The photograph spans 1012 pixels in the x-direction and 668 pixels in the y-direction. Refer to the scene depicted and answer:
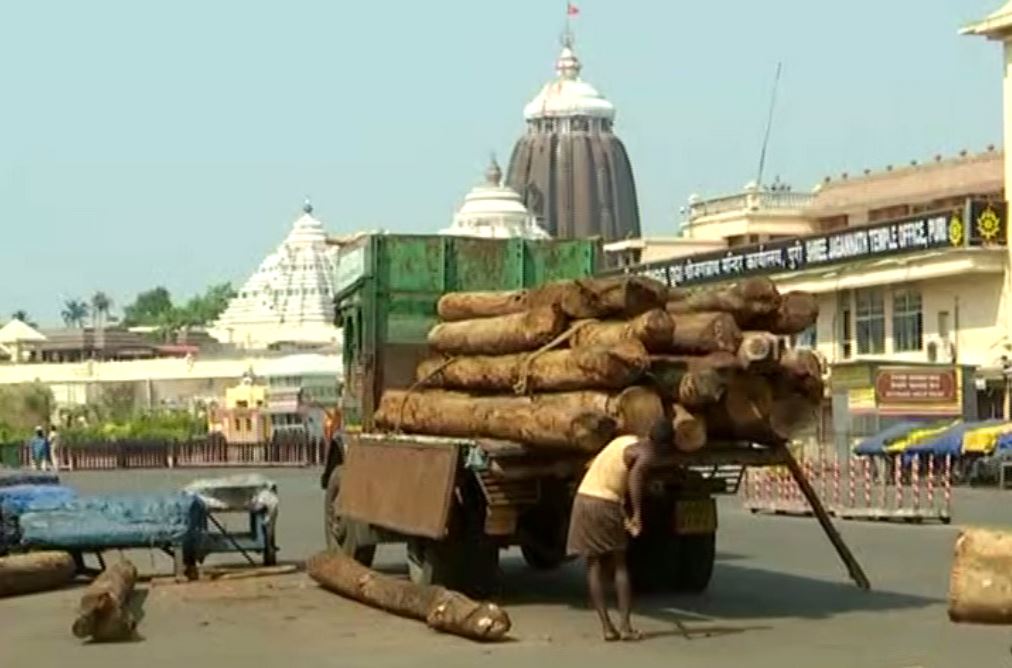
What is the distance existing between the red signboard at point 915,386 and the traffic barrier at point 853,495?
832 centimetres

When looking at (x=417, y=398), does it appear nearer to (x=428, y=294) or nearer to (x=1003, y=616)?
(x=428, y=294)

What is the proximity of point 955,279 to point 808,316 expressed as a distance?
4291cm

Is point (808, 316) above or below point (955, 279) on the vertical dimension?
below

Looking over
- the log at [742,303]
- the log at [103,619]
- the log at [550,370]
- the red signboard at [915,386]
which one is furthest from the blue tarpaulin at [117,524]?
the red signboard at [915,386]

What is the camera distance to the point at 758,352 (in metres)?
15.4

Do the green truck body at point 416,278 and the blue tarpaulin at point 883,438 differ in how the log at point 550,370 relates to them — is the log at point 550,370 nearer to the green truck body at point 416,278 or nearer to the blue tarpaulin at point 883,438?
the green truck body at point 416,278

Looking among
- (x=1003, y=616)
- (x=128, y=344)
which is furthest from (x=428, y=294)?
(x=128, y=344)

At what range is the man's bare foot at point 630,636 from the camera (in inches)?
587

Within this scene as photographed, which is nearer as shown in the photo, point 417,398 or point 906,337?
point 417,398

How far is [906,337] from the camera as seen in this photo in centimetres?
6056

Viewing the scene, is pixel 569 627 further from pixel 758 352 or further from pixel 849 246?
pixel 849 246

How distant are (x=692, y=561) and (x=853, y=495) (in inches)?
679

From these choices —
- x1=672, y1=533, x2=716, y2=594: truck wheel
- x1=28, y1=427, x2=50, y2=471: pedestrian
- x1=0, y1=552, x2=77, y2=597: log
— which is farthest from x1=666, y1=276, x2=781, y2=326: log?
x1=28, y1=427, x2=50, y2=471: pedestrian

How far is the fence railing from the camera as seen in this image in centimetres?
7356
